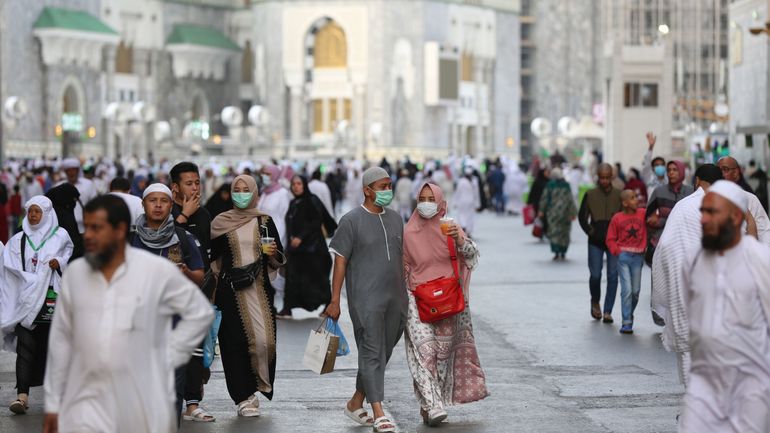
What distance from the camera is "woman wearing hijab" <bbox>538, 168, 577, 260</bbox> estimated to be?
24.6 meters

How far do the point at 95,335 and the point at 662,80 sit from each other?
→ 36322 millimetres

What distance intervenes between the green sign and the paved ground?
4578cm

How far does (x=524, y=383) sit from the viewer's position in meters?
12.2

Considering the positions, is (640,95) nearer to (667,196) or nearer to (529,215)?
(529,215)

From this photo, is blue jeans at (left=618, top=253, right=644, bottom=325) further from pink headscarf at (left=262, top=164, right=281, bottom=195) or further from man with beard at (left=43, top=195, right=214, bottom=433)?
man with beard at (left=43, top=195, right=214, bottom=433)

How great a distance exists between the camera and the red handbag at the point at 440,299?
10.3 metres

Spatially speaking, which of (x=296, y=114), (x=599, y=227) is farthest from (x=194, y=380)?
(x=296, y=114)

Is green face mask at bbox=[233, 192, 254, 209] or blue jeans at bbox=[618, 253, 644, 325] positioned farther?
blue jeans at bbox=[618, 253, 644, 325]

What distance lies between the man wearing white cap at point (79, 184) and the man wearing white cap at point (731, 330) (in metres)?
14.2

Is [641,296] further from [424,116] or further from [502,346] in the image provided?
[424,116]

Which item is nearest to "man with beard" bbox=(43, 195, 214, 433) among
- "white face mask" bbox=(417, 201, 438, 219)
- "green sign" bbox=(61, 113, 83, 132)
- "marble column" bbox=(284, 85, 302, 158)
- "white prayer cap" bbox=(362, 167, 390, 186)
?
"white prayer cap" bbox=(362, 167, 390, 186)

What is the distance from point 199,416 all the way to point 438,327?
1524 mm

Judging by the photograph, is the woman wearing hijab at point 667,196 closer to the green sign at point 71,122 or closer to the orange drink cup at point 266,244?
the orange drink cup at point 266,244

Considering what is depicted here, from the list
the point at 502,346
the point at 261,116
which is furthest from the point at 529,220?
the point at 261,116
